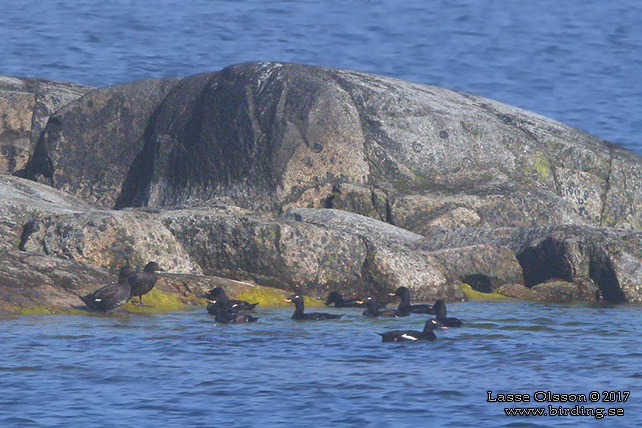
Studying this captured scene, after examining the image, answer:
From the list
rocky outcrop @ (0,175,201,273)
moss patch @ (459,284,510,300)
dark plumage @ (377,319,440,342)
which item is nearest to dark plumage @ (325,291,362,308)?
rocky outcrop @ (0,175,201,273)

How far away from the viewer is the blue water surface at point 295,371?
11.6m

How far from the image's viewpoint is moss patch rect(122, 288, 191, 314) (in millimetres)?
18734

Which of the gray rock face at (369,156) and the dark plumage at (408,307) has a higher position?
the gray rock face at (369,156)

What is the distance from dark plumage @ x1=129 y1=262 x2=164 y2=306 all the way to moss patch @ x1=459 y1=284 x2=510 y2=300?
6555 millimetres

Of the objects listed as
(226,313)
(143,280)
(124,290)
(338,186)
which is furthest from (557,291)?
(124,290)

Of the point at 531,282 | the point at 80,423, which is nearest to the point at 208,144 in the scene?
the point at 531,282

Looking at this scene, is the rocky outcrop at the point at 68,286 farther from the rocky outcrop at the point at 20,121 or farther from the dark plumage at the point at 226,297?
the rocky outcrop at the point at 20,121

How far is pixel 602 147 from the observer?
30.1 meters

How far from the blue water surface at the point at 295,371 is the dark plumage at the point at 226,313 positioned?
0.82 ft

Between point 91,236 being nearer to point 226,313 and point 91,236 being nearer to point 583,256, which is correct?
point 226,313

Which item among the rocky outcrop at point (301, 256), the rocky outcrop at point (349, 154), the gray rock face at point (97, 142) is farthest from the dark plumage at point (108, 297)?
the gray rock face at point (97, 142)

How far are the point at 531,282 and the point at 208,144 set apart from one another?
861 cm

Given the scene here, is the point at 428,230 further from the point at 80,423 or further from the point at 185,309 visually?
the point at 80,423

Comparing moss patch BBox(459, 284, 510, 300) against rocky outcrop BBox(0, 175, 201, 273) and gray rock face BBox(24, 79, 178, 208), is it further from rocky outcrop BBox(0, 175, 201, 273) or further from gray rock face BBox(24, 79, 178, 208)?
gray rock face BBox(24, 79, 178, 208)
